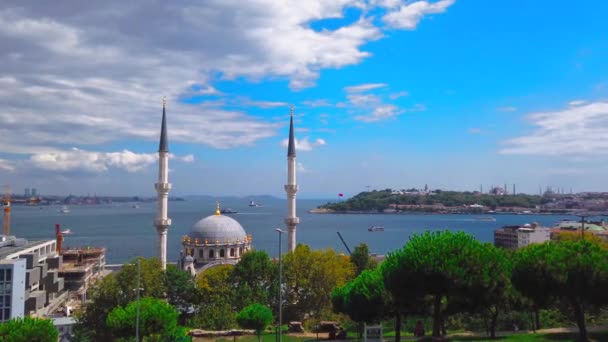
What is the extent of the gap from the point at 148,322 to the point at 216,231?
83.6 feet

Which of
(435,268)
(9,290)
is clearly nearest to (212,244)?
(9,290)

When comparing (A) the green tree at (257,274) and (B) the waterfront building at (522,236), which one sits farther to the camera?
(B) the waterfront building at (522,236)

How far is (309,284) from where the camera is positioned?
33.5 meters

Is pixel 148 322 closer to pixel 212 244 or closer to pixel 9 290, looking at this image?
pixel 9 290

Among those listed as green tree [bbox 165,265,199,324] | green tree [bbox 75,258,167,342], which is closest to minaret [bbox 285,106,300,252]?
green tree [bbox 165,265,199,324]

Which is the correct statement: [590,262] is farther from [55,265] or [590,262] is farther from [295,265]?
[55,265]

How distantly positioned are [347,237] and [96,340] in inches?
4152

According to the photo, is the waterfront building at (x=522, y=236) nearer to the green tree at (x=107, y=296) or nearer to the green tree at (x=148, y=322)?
the green tree at (x=107, y=296)

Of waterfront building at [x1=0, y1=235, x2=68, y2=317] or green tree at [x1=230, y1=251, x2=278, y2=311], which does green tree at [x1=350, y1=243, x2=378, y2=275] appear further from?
waterfront building at [x1=0, y1=235, x2=68, y2=317]

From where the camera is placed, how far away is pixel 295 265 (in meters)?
34.1

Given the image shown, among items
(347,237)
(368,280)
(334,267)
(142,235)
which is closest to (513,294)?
(368,280)

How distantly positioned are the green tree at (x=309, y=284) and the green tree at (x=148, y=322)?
1258cm

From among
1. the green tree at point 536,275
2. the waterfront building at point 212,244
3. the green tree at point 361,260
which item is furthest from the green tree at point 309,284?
the green tree at point 536,275

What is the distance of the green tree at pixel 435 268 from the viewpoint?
710 inches
